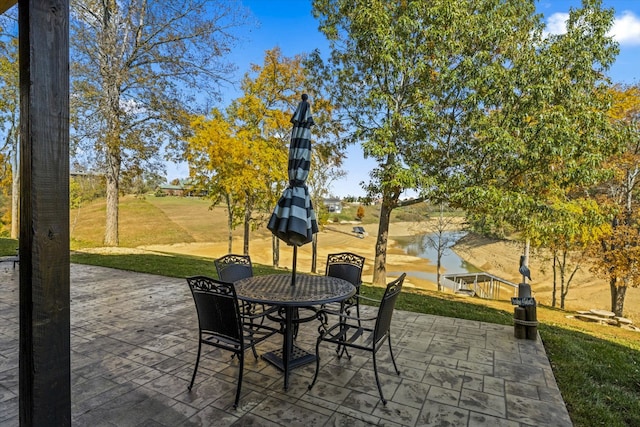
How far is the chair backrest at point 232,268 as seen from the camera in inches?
145

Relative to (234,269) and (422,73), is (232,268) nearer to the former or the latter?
(234,269)

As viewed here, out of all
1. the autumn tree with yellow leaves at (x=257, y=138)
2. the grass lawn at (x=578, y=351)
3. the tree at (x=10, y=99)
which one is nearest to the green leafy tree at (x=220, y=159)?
the autumn tree with yellow leaves at (x=257, y=138)

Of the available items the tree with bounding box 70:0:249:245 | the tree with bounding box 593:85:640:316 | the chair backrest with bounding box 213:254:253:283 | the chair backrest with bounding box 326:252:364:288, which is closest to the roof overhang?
the chair backrest with bounding box 213:254:253:283

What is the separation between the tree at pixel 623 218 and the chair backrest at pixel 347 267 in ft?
29.2

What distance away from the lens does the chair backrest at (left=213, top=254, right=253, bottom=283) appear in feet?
12.1

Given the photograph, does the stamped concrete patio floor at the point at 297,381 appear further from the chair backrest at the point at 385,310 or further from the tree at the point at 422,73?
the tree at the point at 422,73

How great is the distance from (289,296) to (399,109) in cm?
669

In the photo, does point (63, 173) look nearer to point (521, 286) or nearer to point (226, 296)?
point (226, 296)

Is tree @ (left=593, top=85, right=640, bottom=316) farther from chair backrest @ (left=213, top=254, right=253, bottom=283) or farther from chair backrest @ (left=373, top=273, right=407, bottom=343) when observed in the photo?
chair backrest @ (left=213, top=254, right=253, bottom=283)

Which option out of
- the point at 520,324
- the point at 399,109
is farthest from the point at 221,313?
the point at 399,109

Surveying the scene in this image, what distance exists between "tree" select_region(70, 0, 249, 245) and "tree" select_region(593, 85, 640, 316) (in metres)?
12.7

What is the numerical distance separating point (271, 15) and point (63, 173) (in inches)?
476

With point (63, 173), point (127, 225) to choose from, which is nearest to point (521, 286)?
point (63, 173)

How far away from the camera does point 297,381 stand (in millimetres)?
2873
